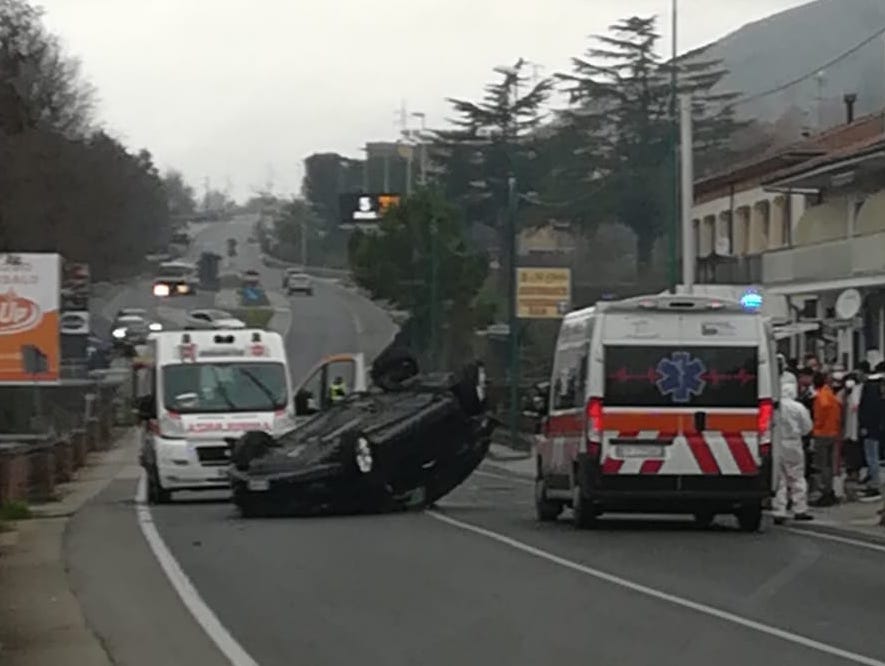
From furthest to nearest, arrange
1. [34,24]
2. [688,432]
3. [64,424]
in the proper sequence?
[34,24] → [64,424] → [688,432]

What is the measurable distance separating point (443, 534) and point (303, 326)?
258 ft

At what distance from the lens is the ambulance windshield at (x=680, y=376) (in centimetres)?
2309

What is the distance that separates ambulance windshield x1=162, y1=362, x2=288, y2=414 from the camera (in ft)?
102

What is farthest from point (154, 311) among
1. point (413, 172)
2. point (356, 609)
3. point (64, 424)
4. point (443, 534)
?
point (356, 609)

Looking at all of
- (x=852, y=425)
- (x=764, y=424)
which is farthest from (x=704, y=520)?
(x=852, y=425)

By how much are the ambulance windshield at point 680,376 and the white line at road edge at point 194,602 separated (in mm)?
5222

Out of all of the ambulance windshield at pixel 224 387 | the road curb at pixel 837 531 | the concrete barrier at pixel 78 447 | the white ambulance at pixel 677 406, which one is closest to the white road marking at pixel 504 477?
the concrete barrier at pixel 78 447

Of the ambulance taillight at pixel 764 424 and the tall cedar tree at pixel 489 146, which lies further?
the tall cedar tree at pixel 489 146

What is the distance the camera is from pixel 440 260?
70.5 meters

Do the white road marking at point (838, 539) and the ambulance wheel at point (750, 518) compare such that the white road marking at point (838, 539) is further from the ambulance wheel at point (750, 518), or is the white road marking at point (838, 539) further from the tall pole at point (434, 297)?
the tall pole at point (434, 297)

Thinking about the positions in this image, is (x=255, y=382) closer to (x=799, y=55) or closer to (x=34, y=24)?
(x=34, y=24)

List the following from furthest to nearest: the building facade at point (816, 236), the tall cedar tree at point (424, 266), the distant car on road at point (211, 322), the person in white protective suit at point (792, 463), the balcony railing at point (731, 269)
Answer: the tall cedar tree at point (424, 266)
the balcony railing at point (731, 269)
the building facade at point (816, 236)
the distant car on road at point (211, 322)
the person in white protective suit at point (792, 463)

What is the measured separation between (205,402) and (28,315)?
1777 cm

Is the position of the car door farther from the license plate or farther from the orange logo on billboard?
the license plate
